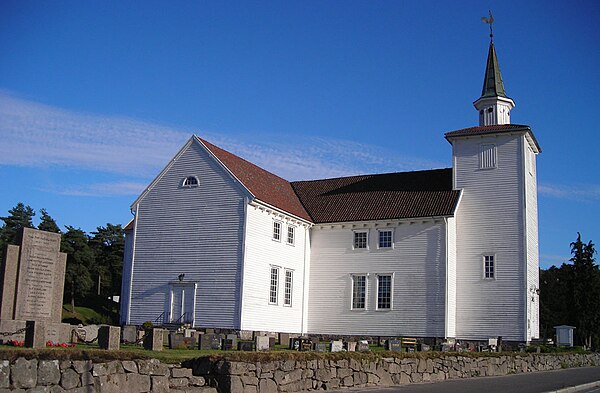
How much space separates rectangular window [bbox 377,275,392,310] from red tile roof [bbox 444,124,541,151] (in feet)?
34.2

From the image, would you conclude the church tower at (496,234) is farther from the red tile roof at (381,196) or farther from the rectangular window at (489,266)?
the red tile roof at (381,196)

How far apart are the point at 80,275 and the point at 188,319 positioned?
32.3 meters

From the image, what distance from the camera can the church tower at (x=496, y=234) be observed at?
41.3 m

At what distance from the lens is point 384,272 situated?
43.8m

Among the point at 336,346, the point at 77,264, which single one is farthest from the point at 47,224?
the point at 336,346

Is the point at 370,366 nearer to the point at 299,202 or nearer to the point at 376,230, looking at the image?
the point at 376,230

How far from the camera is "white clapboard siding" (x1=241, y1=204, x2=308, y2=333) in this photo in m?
39.6

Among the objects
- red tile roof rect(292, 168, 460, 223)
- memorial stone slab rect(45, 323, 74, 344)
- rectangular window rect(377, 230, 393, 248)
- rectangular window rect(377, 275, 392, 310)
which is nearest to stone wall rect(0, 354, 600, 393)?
memorial stone slab rect(45, 323, 74, 344)

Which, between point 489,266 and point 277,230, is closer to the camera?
point 489,266

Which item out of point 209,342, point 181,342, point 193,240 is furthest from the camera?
point 193,240

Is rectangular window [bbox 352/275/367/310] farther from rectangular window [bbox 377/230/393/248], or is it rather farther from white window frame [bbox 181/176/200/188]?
white window frame [bbox 181/176/200/188]

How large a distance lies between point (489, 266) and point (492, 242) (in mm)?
1512

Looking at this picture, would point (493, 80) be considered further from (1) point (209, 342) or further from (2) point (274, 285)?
(1) point (209, 342)

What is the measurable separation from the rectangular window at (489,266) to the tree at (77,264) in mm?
41676
